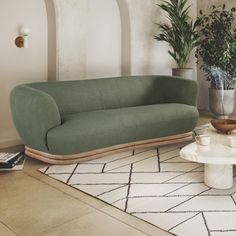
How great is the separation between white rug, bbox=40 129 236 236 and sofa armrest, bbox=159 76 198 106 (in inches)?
33.6

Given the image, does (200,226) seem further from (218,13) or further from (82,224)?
(218,13)

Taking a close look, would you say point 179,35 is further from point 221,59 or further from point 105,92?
point 105,92

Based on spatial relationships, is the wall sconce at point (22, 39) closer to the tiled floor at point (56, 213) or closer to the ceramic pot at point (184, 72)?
the tiled floor at point (56, 213)

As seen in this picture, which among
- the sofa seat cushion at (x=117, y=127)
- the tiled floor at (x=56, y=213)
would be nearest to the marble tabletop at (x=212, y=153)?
the tiled floor at (x=56, y=213)

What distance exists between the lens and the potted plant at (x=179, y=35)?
18.8ft

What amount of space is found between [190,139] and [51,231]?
98.3 inches

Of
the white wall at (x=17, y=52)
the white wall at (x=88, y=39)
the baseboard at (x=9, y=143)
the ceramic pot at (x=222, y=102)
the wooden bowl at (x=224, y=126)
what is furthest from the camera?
the ceramic pot at (x=222, y=102)

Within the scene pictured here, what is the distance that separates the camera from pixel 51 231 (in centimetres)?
244

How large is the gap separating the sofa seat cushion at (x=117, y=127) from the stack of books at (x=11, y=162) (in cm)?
Answer: 40

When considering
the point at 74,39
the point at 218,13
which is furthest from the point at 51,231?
the point at 218,13

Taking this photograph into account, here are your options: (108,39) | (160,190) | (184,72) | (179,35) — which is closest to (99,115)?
(160,190)

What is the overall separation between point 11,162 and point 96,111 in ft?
3.60

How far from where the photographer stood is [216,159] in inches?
111

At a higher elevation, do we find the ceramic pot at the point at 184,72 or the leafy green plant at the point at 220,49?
the leafy green plant at the point at 220,49
